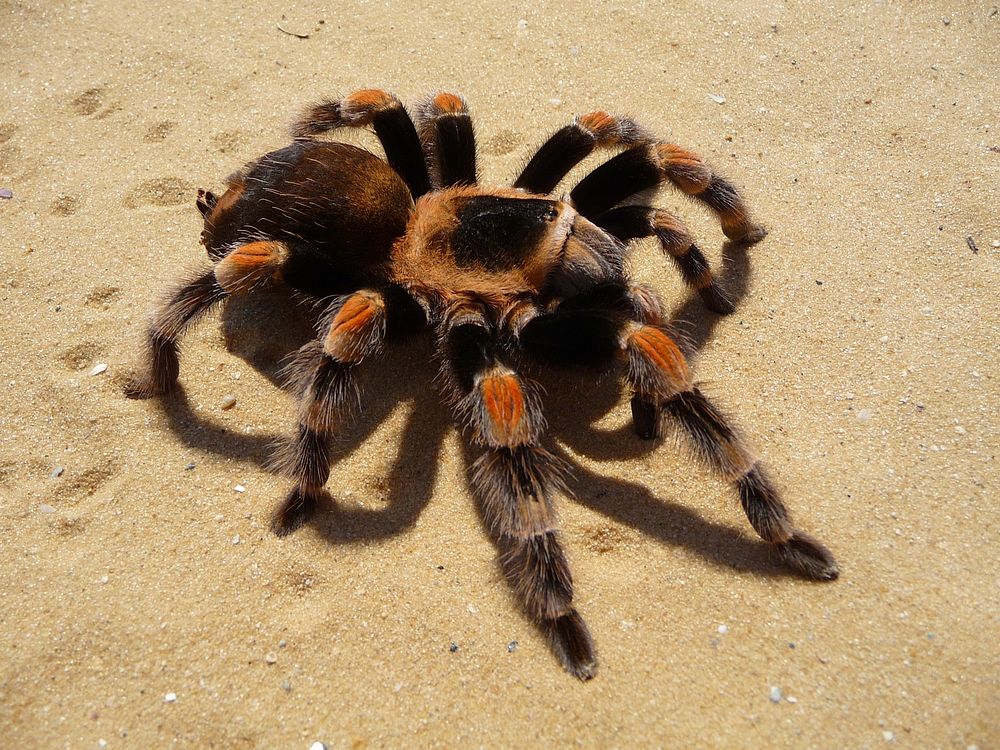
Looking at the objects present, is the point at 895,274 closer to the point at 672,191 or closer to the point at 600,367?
the point at 672,191

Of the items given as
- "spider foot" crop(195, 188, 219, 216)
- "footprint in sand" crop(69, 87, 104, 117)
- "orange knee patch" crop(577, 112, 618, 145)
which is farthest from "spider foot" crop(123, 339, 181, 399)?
"footprint in sand" crop(69, 87, 104, 117)

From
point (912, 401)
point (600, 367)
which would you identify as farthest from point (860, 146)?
point (600, 367)

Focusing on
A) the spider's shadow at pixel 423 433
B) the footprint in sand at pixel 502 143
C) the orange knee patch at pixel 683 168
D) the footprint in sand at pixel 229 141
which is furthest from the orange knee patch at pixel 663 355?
the footprint in sand at pixel 229 141

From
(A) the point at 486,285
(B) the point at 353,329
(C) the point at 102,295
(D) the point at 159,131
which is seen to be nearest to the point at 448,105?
(A) the point at 486,285

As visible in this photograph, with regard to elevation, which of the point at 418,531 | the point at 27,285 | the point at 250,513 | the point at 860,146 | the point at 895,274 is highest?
the point at 860,146

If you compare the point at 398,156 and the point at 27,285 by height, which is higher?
the point at 398,156

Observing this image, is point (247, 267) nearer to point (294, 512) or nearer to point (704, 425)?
point (294, 512)

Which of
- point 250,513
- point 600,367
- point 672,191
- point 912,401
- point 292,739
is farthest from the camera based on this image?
point 672,191
